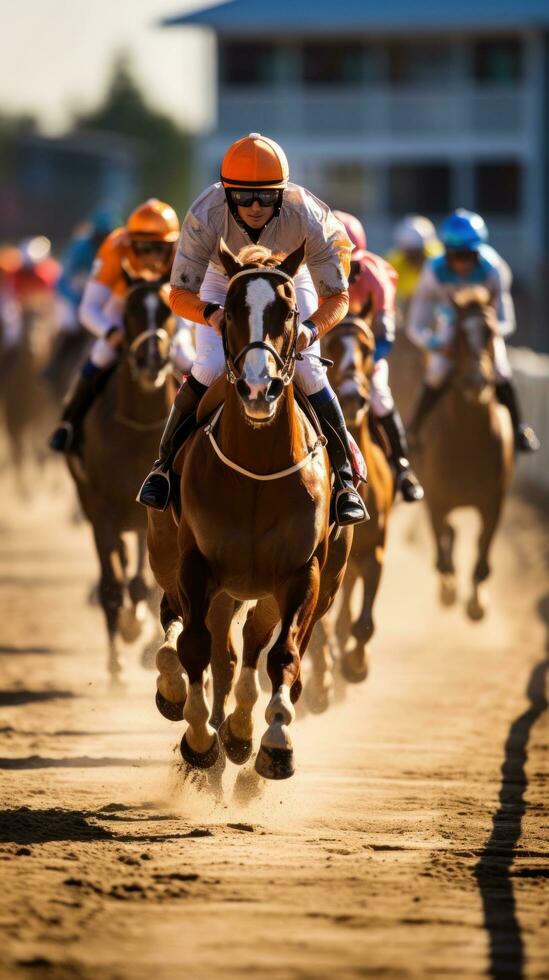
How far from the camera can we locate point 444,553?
42.3ft

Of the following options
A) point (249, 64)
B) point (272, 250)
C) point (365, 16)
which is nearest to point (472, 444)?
point (272, 250)

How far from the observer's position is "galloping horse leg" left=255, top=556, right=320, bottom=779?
272 inches

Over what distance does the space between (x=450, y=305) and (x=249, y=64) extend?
35660 mm

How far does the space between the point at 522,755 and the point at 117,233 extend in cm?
406

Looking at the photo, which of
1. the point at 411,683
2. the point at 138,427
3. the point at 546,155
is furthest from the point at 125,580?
the point at 546,155

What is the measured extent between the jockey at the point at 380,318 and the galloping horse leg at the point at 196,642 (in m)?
3.32

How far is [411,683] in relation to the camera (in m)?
11.2

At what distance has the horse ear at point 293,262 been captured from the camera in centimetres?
706

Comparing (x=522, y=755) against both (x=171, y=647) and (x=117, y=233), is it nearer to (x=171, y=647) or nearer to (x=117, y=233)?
(x=171, y=647)

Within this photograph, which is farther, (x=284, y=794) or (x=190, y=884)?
(x=284, y=794)

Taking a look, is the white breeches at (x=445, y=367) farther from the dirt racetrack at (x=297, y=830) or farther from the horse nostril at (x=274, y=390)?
the horse nostril at (x=274, y=390)

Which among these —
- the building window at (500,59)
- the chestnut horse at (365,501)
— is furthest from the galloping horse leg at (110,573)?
the building window at (500,59)

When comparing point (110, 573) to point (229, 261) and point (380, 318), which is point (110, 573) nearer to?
point (380, 318)

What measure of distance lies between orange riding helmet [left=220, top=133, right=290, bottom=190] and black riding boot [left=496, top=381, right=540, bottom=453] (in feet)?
17.8
